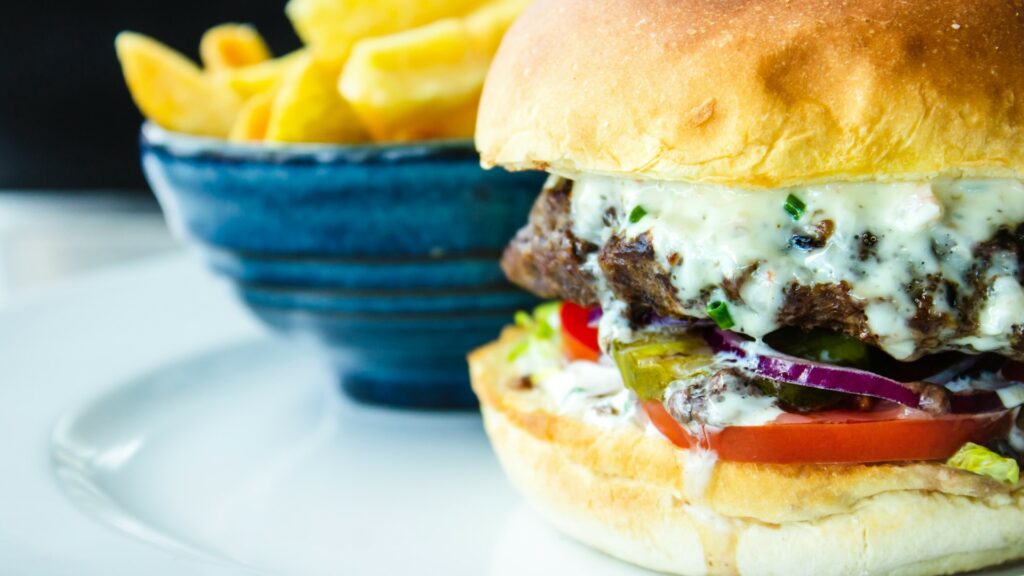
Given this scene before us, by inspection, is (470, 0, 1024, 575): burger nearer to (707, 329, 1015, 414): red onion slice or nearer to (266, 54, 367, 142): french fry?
(707, 329, 1015, 414): red onion slice

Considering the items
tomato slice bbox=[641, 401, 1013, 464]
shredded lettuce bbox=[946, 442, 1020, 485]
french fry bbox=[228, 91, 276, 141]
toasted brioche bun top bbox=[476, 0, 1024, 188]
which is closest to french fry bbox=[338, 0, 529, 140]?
french fry bbox=[228, 91, 276, 141]

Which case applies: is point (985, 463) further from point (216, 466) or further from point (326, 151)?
point (216, 466)

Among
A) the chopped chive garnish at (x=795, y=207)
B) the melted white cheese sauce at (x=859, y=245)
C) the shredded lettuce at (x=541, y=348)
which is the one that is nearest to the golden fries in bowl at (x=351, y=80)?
the shredded lettuce at (x=541, y=348)

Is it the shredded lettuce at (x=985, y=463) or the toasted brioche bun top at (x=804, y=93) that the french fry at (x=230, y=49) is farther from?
the shredded lettuce at (x=985, y=463)

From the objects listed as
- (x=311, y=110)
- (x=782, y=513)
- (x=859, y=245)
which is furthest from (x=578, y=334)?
(x=311, y=110)

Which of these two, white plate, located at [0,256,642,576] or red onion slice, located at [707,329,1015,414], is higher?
red onion slice, located at [707,329,1015,414]

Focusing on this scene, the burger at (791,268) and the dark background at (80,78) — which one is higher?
the burger at (791,268)
